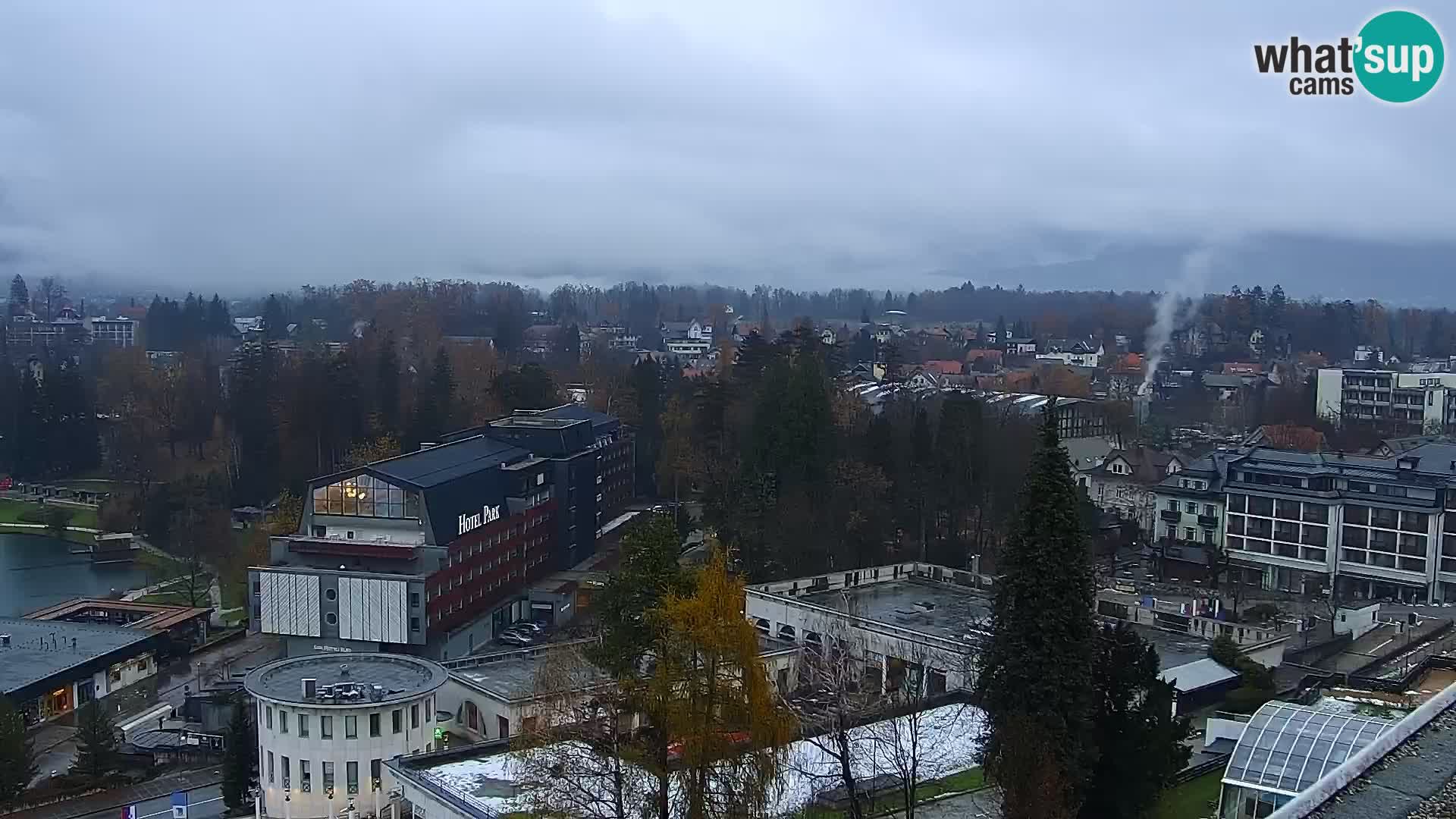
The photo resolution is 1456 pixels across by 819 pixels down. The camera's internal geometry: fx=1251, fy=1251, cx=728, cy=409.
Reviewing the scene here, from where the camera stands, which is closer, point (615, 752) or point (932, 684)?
point (615, 752)

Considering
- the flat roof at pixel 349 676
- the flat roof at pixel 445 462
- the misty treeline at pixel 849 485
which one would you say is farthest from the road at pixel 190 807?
the misty treeline at pixel 849 485

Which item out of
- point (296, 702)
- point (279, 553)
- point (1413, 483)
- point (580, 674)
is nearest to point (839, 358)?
point (1413, 483)

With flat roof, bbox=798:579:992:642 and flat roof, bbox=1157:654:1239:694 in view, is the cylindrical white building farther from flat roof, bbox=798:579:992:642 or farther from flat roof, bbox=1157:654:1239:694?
flat roof, bbox=1157:654:1239:694

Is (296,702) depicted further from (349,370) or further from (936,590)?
(349,370)

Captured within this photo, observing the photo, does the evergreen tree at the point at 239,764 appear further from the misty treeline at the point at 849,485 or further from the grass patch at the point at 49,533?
the grass patch at the point at 49,533

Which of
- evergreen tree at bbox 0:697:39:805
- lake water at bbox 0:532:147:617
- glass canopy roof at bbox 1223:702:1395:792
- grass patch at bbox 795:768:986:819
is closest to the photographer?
glass canopy roof at bbox 1223:702:1395:792

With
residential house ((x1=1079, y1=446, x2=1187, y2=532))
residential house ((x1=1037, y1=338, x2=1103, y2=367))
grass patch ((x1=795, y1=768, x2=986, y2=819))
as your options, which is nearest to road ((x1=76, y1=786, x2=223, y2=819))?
grass patch ((x1=795, y1=768, x2=986, y2=819))
